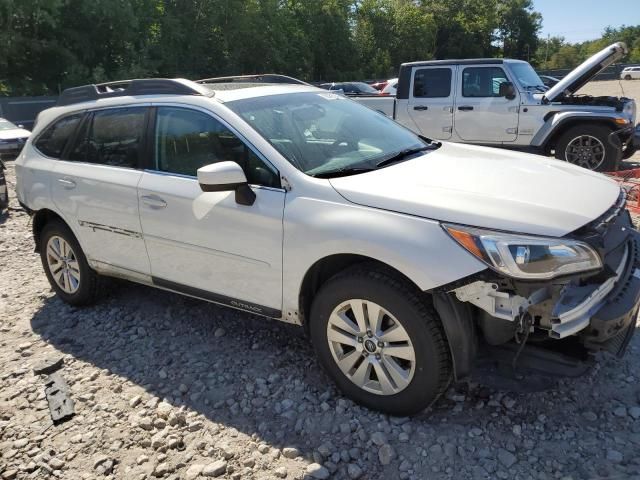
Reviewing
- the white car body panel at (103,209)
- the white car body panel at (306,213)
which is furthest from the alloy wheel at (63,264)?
the white car body panel at (306,213)

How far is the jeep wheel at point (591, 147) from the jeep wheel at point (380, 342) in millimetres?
6620

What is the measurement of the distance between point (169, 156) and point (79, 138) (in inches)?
42.0

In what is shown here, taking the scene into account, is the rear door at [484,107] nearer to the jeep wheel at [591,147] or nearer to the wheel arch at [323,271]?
the jeep wheel at [591,147]

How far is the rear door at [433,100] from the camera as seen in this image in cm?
938

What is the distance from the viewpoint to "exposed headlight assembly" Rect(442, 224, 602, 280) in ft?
7.73

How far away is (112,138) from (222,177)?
1.50 metres

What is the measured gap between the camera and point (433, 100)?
9.50m

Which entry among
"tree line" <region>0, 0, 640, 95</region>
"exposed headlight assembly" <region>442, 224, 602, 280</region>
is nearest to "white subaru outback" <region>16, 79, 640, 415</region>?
"exposed headlight assembly" <region>442, 224, 602, 280</region>

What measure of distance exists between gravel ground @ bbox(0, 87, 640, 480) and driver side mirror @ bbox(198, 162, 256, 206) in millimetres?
1216

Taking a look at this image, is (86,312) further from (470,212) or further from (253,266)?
(470,212)

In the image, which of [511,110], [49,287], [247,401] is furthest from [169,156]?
[511,110]

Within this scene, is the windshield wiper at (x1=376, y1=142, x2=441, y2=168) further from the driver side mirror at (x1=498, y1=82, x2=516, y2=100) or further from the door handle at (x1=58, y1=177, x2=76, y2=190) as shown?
the driver side mirror at (x1=498, y1=82, x2=516, y2=100)

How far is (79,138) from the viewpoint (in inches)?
164

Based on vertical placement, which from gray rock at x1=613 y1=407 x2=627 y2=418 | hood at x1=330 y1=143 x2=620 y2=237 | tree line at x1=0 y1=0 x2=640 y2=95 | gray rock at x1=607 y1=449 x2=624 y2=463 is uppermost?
tree line at x1=0 y1=0 x2=640 y2=95
